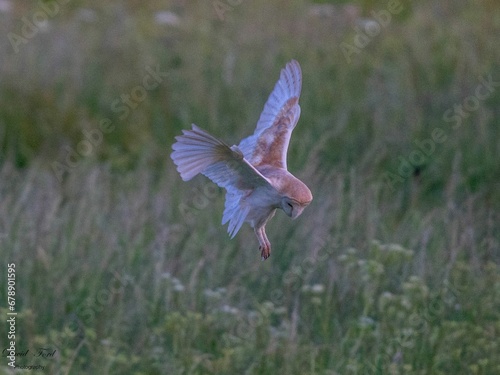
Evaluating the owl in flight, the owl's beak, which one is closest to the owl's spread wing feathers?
the owl in flight

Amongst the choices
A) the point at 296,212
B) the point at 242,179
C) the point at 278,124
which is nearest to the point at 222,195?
the point at 278,124

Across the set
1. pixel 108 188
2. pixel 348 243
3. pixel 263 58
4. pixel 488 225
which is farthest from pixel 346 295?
pixel 263 58

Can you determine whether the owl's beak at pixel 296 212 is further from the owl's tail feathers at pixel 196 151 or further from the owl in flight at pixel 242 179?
the owl's tail feathers at pixel 196 151

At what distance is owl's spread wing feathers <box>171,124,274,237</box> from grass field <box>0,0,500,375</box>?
1.71m

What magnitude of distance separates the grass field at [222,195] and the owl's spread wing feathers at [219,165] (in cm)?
171

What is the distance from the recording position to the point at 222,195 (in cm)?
609

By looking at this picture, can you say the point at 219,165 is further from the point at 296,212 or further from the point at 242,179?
the point at 296,212

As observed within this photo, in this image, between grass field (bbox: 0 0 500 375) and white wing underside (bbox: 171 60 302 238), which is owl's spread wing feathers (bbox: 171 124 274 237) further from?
grass field (bbox: 0 0 500 375)

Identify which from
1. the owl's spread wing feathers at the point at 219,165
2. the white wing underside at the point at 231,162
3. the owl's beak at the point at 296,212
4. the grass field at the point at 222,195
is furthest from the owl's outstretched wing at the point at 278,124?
the grass field at the point at 222,195

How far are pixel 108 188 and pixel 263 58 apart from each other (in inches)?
98.0

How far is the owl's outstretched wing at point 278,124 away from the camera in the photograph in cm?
290

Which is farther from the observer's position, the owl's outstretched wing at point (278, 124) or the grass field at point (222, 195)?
the grass field at point (222, 195)

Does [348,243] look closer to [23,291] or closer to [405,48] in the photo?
[23,291]

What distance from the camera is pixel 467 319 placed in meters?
4.98
